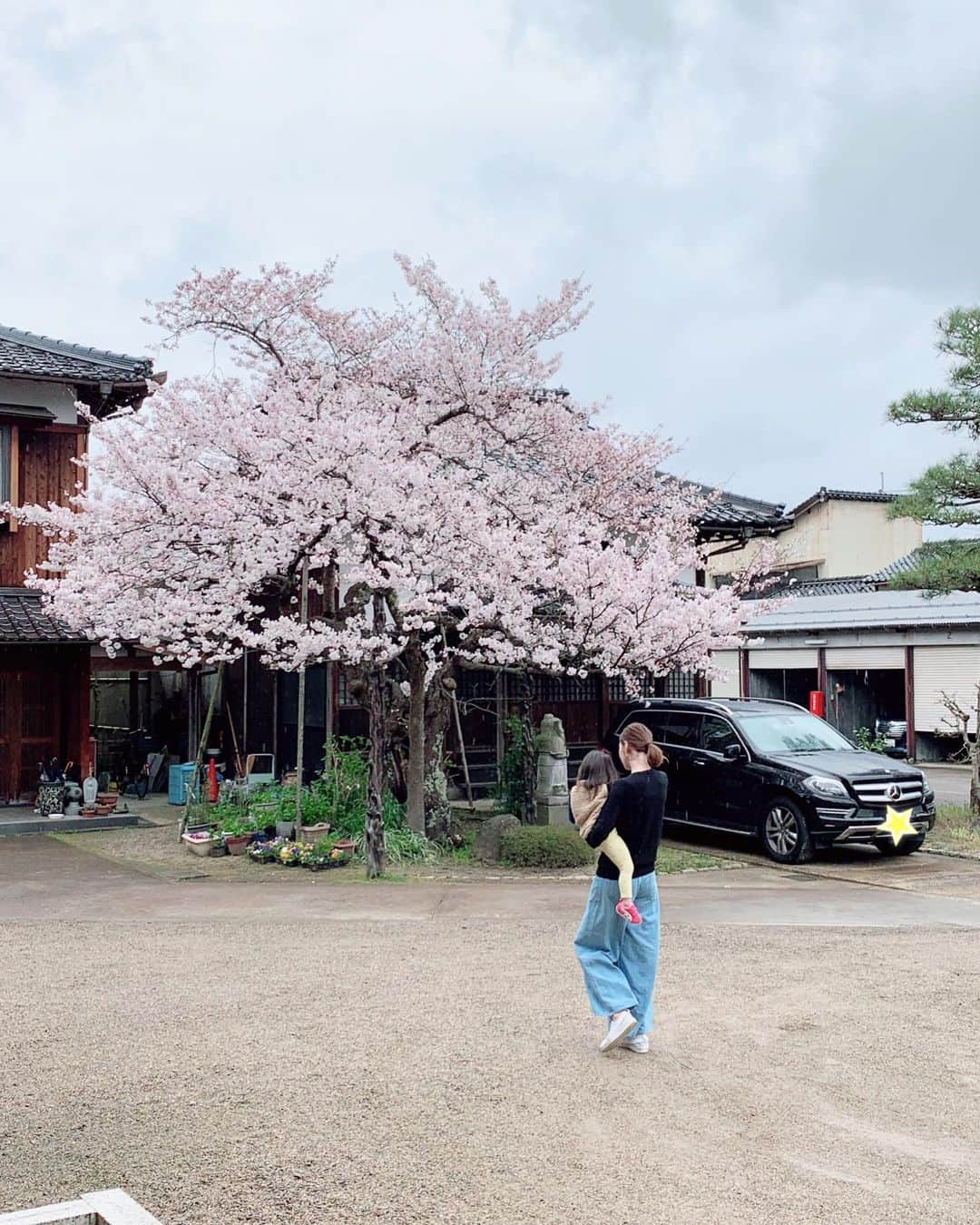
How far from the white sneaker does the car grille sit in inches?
280

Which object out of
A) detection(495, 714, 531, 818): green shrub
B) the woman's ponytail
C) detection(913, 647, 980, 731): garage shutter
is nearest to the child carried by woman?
the woman's ponytail

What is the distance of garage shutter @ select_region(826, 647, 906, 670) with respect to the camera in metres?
28.7

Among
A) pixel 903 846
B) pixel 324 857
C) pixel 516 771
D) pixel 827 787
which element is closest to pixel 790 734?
pixel 827 787

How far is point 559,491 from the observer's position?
1427 centimetres

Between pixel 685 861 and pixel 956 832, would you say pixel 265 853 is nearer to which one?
pixel 685 861

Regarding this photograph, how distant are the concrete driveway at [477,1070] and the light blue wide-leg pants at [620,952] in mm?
308

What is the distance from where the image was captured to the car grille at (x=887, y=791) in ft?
40.3

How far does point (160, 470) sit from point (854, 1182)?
1000cm

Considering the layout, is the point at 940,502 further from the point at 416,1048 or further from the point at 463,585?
the point at 416,1048

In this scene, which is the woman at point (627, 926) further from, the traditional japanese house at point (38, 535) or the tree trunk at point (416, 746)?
the traditional japanese house at point (38, 535)

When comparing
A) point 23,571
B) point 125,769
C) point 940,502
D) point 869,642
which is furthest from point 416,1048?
point 869,642

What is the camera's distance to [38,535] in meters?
16.7

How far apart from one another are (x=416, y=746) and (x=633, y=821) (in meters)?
7.30

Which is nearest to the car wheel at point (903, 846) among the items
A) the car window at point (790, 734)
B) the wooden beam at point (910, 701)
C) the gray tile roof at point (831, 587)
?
the car window at point (790, 734)
